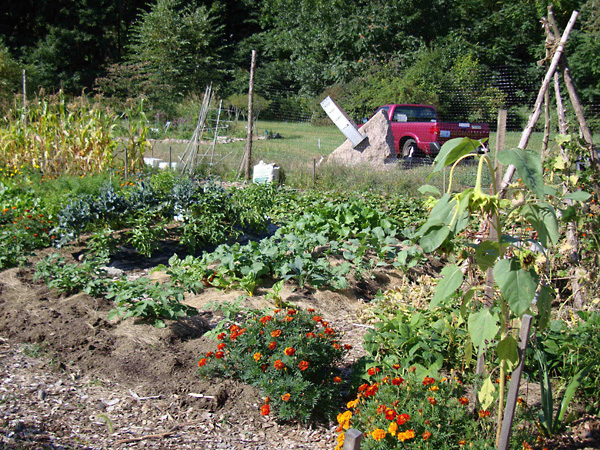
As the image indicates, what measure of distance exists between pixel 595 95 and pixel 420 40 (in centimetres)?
731

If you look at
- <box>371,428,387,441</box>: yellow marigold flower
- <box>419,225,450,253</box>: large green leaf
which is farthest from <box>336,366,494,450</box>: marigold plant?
<box>419,225,450,253</box>: large green leaf

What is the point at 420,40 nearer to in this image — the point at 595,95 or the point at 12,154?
the point at 595,95

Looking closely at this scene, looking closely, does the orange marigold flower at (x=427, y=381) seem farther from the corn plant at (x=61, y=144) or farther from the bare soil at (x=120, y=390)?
the corn plant at (x=61, y=144)

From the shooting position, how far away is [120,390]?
288cm

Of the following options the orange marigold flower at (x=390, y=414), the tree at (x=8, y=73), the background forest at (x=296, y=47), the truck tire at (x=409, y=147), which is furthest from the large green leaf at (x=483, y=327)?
the tree at (x=8, y=73)

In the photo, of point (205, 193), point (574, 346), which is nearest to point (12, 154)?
point (205, 193)

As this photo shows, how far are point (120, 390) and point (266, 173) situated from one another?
254 inches

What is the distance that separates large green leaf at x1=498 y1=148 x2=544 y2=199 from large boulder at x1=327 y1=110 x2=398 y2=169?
907 centimetres

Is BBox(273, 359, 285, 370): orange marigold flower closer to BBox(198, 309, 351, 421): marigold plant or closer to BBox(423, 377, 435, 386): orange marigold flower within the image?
BBox(198, 309, 351, 421): marigold plant

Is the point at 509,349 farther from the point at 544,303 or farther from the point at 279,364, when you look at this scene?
the point at 279,364

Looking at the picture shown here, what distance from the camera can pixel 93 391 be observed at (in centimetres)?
286

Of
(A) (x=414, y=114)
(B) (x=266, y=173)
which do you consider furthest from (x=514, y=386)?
(A) (x=414, y=114)

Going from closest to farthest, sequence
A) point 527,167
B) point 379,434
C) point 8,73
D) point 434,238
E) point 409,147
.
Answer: point 527,167 → point 434,238 → point 379,434 → point 409,147 → point 8,73

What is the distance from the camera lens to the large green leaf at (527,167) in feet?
5.48
